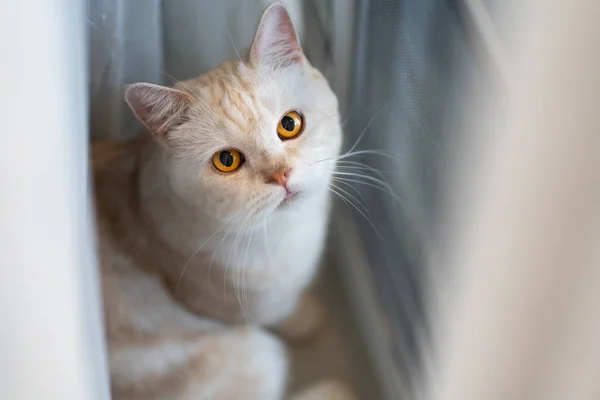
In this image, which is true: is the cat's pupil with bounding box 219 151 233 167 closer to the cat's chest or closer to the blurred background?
the cat's chest

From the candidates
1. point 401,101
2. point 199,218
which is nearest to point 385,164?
point 401,101

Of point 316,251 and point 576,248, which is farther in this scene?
point 316,251

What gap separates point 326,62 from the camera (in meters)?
1.32

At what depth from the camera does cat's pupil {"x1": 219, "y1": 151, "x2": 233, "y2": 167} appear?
955mm

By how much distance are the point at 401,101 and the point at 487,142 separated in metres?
0.55

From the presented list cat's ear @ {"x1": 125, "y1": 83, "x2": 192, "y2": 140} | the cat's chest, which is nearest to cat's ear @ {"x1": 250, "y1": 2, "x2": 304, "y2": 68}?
cat's ear @ {"x1": 125, "y1": 83, "x2": 192, "y2": 140}

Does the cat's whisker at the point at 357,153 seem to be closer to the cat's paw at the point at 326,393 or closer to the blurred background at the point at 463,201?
the blurred background at the point at 463,201

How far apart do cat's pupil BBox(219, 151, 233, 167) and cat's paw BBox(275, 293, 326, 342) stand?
0.47 metres

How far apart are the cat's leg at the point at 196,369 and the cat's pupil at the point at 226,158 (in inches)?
13.8

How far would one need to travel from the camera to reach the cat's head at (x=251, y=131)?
0.92 m

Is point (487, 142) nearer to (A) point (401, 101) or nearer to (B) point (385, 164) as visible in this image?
(A) point (401, 101)

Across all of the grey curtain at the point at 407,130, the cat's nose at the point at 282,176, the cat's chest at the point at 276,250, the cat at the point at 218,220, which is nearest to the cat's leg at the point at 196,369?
the cat at the point at 218,220

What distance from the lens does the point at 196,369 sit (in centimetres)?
109

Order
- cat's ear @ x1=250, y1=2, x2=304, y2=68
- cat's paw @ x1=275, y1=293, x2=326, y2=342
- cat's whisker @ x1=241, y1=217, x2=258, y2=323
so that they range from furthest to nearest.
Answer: cat's paw @ x1=275, y1=293, x2=326, y2=342
cat's whisker @ x1=241, y1=217, x2=258, y2=323
cat's ear @ x1=250, y1=2, x2=304, y2=68
